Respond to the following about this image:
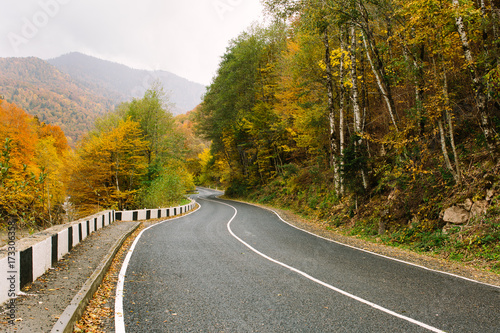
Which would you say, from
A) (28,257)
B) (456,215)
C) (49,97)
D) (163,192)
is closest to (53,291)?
(28,257)

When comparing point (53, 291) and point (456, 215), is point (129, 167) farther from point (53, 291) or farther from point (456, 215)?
point (456, 215)

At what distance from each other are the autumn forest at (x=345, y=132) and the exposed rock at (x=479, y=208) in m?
0.18

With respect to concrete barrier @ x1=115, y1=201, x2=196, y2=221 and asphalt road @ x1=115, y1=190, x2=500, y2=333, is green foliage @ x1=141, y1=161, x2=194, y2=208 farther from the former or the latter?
asphalt road @ x1=115, y1=190, x2=500, y2=333

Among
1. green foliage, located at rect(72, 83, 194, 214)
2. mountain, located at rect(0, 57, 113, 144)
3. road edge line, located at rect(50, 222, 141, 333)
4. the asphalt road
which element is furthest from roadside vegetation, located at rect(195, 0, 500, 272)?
mountain, located at rect(0, 57, 113, 144)

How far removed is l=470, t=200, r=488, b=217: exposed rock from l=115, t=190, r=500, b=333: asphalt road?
2.91m

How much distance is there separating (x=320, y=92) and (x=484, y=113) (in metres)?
10.1

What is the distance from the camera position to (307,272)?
5941mm

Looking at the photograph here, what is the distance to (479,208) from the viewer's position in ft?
25.0

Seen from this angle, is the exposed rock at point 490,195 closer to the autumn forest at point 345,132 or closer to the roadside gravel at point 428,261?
the autumn forest at point 345,132

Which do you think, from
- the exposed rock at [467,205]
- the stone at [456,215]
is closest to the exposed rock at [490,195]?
the exposed rock at [467,205]

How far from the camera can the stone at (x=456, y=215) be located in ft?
25.7

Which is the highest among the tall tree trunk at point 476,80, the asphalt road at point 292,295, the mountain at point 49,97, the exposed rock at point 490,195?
the mountain at point 49,97

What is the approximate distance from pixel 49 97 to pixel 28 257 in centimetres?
11900

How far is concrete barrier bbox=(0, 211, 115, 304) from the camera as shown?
3.82 meters
